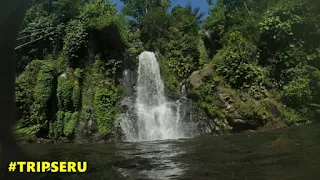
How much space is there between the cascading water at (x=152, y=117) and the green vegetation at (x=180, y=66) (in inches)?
32.6

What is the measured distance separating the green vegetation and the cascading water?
0.83 meters

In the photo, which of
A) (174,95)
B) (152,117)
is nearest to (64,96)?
(152,117)

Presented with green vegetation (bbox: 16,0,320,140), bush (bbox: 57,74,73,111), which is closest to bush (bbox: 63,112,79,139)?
green vegetation (bbox: 16,0,320,140)

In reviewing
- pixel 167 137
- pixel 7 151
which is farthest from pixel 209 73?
pixel 7 151

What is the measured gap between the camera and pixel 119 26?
20359mm

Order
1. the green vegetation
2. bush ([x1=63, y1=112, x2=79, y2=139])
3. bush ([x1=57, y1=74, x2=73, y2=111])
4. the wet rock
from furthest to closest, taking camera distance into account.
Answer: the wet rock < bush ([x1=57, y1=74, x2=73, y2=111]) < the green vegetation < bush ([x1=63, y1=112, x2=79, y2=139])

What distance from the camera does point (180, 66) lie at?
20125mm

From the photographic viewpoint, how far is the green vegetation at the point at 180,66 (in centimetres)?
1647

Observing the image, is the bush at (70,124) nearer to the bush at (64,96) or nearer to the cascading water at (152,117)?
the bush at (64,96)

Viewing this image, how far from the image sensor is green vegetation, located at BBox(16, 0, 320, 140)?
54.0ft

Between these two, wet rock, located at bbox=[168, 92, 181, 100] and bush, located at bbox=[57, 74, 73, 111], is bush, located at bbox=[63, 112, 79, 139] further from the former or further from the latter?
wet rock, located at bbox=[168, 92, 181, 100]

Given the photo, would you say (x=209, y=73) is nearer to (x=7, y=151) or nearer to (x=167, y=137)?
(x=167, y=137)

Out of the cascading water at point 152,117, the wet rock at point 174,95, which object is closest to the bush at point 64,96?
the cascading water at point 152,117

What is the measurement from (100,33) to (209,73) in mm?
7194
